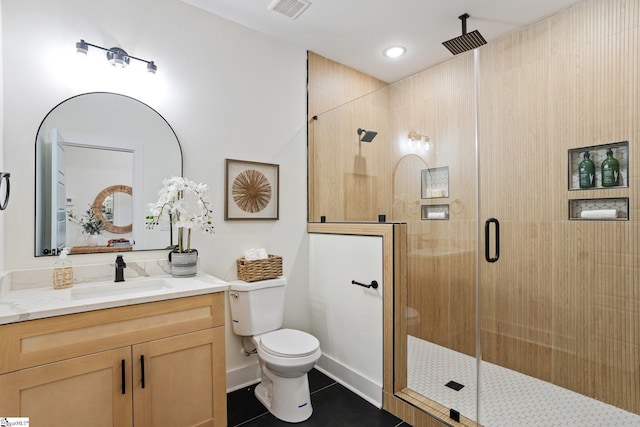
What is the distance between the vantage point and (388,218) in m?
2.26

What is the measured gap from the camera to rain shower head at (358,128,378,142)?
A: 252 centimetres

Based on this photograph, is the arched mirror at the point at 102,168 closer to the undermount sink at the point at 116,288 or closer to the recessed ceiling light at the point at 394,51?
the undermount sink at the point at 116,288

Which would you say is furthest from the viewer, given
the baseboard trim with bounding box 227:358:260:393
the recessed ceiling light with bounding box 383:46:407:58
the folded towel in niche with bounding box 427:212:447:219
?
the recessed ceiling light with bounding box 383:46:407:58

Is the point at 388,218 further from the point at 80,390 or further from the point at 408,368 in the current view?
the point at 80,390

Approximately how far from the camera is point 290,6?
2.24m

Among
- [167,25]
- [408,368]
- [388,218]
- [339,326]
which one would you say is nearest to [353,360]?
[339,326]

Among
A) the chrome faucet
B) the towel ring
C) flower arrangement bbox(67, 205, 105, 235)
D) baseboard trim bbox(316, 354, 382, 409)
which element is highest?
the towel ring

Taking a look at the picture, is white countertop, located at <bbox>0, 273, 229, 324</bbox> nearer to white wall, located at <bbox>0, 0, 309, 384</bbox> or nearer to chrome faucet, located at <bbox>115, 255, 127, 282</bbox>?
chrome faucet, located at <bbox>115, 255, 127, 282</bbox>

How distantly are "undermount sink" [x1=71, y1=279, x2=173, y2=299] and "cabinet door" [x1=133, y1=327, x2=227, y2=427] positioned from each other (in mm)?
328

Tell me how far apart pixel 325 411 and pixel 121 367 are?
49.0 inches

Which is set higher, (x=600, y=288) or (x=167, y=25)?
(x=167, y=25)

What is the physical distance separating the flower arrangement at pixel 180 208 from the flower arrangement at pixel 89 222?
0.85 ft

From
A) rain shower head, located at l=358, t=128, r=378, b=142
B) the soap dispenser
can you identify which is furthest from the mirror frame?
rain shower head, located at l=358, t=128, r=378, b=142

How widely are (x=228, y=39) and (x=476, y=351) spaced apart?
8.80 feet
